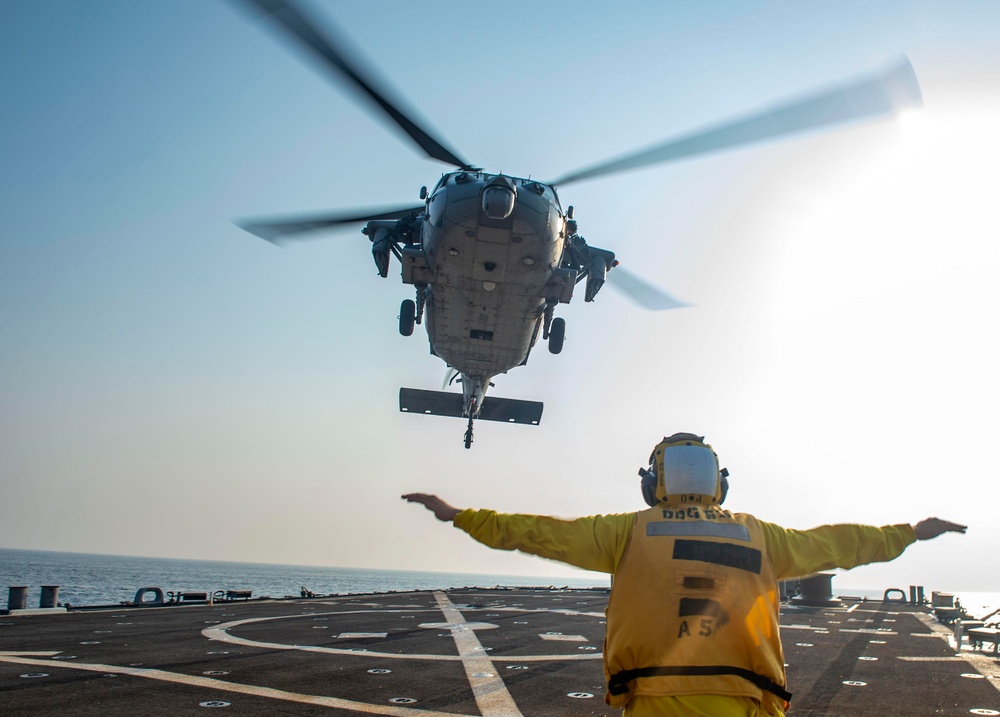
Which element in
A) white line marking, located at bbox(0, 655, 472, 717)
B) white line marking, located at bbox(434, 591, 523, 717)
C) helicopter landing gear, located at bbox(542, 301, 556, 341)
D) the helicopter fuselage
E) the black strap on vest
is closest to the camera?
the black strap on vest

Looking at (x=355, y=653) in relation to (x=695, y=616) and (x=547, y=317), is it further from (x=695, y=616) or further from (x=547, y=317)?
(x=695, y=616)

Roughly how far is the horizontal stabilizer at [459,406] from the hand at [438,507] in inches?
838

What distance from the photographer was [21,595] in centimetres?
2452

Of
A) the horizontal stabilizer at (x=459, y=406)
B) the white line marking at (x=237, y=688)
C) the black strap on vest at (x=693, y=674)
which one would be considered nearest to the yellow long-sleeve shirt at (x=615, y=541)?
the black strap on vest at (x=693, y=674)

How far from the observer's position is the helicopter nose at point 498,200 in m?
16.4

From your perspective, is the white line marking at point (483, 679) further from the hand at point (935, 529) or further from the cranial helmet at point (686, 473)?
the hand at point (935, 529)

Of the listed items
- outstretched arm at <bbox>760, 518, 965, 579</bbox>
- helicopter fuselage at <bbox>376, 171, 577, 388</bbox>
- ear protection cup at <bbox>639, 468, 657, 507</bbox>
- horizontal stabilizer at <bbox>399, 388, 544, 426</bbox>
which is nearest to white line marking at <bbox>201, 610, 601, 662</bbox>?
helicopter fuselage at <bbox>376, 171, 577, 388</bbox>

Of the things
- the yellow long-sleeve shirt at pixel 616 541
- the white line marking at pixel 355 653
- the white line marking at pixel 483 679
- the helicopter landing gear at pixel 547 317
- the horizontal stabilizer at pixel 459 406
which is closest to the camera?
the yellow long-sleeve shirt at pixel 616 541

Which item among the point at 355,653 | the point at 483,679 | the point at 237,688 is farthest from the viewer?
the point at 355,653

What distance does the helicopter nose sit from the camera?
16.4 metres

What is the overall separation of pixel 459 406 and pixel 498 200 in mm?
11011

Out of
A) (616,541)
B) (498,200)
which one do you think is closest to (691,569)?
(616,541)

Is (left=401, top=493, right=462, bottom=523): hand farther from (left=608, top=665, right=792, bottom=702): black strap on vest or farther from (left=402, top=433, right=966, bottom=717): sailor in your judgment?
(left=608, top=665, right=792, bottom=702): black strap on vest

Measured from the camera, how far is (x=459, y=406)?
2588cm
